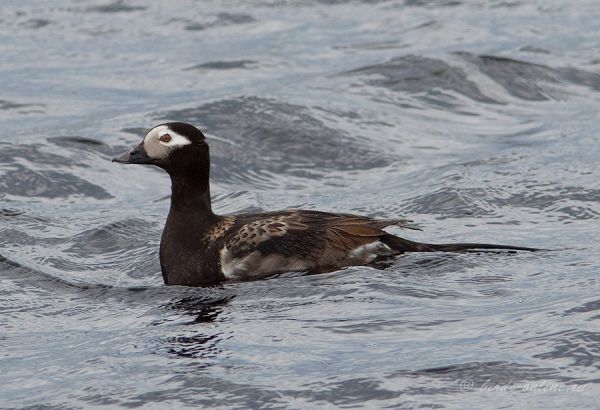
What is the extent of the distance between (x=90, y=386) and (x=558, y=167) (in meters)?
7.80

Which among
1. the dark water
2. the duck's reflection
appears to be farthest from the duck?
the duck's reflection

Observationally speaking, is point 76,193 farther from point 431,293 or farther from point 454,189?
point 431,293

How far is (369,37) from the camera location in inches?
922

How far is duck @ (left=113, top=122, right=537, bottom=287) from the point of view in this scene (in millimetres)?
11586

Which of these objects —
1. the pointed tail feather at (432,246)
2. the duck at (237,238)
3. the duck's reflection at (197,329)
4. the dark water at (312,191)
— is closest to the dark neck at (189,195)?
the duck at (237,238)

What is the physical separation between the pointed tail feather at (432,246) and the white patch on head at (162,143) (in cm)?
178

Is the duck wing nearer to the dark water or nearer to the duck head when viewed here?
the dark water

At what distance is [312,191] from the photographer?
1568cm

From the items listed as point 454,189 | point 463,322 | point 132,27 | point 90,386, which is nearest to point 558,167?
point 454,189

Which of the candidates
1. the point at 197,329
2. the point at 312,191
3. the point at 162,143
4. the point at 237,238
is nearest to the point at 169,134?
the point at 162,143

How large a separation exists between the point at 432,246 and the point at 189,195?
1994mm

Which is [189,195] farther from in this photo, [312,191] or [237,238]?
[312,191]

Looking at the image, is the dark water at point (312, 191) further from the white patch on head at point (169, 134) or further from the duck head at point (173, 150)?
the white patch on head at point (169, 134)

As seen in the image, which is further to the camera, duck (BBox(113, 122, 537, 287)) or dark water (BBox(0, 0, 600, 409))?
duck (BBox(113, 122, 537, 287))
